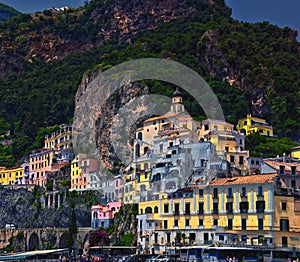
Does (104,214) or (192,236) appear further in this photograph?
(104,214)

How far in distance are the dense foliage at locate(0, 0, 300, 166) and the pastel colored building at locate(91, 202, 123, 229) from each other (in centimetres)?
2552

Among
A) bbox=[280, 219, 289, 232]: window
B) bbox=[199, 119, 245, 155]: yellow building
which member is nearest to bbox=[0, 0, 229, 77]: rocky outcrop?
bbox=[199, 119, 245, 155]: yellow building

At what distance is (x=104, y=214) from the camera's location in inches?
3706

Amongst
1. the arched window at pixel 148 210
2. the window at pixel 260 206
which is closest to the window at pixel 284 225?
the window at pixel 260 206

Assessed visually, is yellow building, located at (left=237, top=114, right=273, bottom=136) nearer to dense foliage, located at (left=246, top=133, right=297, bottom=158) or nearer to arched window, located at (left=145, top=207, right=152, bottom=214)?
dense foliage, located at (left=246, top=133, right=297, bottom=158)

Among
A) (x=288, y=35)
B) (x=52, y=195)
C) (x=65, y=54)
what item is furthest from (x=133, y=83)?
(x=65, y=54)

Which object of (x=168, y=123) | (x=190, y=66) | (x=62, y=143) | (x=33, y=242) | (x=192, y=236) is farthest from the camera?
(x=190, y=66)

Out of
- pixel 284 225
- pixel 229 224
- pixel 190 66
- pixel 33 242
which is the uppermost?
pixel 190 66

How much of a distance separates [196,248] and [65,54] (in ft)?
422

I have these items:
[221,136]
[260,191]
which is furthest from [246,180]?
[221,136]

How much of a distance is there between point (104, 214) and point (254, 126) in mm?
29929

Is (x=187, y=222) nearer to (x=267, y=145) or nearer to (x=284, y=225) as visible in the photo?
(x=284, y=225)

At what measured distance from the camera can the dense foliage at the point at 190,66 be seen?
120 meters

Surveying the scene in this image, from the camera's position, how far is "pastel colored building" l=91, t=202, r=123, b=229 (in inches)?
3629
